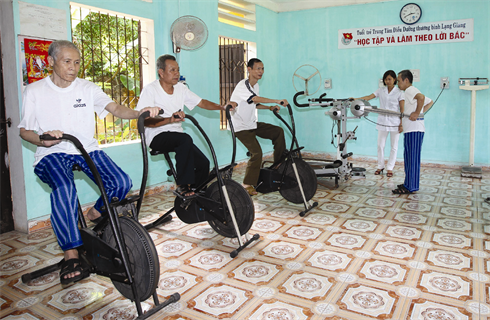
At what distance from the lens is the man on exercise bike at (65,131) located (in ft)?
7.65

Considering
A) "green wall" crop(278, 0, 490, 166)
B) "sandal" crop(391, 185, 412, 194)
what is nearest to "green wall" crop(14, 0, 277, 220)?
"green wall" crop(278, 0, 490, 166)

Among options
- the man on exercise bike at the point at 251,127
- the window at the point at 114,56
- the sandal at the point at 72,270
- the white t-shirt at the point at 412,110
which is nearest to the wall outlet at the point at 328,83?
the white t-shirt at the point at 412,110

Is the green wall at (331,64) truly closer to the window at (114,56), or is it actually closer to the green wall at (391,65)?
the green wall at (391,65)

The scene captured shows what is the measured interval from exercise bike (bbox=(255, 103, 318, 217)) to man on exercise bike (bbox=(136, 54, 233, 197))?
1114 mm

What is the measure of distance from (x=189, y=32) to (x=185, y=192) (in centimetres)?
230

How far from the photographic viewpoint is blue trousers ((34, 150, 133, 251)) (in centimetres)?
233

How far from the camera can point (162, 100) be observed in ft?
11.4

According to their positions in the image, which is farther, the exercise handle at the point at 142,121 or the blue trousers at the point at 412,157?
the blue trousers at the point at 412,157

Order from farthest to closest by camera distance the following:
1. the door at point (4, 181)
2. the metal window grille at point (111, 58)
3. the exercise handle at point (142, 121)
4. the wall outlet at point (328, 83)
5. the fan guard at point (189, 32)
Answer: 1. the wall outlet at point (328, 83)
2. the fan guard at point (189, 32)
3. the metal window grille at point (111, 58)
4. the door at point (4, 181)
5. the exercise handle at point (142, 121)

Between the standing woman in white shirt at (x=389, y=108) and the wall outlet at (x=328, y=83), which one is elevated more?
the wall outlet at (x=328, y=83)

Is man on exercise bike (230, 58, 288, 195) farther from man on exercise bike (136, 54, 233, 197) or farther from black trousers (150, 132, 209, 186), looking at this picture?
black trousers (150, 132, 209, 186)

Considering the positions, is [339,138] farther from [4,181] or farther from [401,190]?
[4,181]

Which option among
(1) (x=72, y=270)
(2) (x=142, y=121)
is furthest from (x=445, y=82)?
(1) (x=72, y=270)

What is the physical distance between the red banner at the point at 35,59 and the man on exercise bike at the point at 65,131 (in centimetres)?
138
